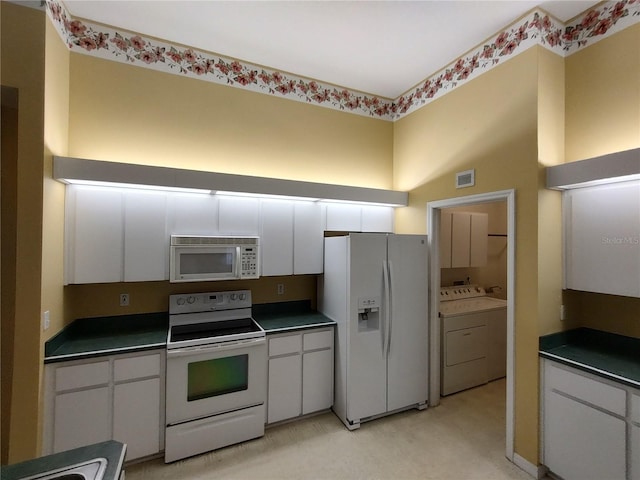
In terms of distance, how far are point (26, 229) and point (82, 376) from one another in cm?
104

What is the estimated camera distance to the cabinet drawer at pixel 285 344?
103 inches

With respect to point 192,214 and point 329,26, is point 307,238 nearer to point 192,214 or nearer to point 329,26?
point 192,214

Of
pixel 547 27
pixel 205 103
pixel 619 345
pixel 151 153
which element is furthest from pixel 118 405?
pixel 547 27

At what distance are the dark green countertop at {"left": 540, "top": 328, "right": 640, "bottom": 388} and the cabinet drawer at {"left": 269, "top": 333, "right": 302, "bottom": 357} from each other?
6.22 feet

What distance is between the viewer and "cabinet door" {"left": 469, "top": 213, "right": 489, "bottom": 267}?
156 inches

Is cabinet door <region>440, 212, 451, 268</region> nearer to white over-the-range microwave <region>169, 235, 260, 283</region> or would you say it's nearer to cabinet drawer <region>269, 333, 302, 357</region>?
cabinet drawer <region>269, 333, 302, 357</region>

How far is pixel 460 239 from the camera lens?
12.7 feet

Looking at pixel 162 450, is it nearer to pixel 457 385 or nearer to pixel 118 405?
pixel 118 405

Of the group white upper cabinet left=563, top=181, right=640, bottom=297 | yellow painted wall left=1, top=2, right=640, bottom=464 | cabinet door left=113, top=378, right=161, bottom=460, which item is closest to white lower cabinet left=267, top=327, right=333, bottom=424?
yellow painted wall left=1, top=2, right=640, bottom=464

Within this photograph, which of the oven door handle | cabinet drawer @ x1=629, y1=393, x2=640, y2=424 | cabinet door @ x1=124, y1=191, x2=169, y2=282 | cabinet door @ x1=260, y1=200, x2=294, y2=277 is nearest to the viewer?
cabinet drawer @ x1=629, y1=393, x2=640, y2=424

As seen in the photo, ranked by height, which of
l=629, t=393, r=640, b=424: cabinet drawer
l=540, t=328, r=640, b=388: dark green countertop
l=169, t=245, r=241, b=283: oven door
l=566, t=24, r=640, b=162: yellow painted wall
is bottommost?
l=629, t=393, r=640, b=424: cabinet drawer

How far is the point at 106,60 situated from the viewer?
2465 millimetres

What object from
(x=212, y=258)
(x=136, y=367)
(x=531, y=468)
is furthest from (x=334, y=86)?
(x=531, y=468)

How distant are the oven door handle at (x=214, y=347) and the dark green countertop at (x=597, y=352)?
7.11 ft
